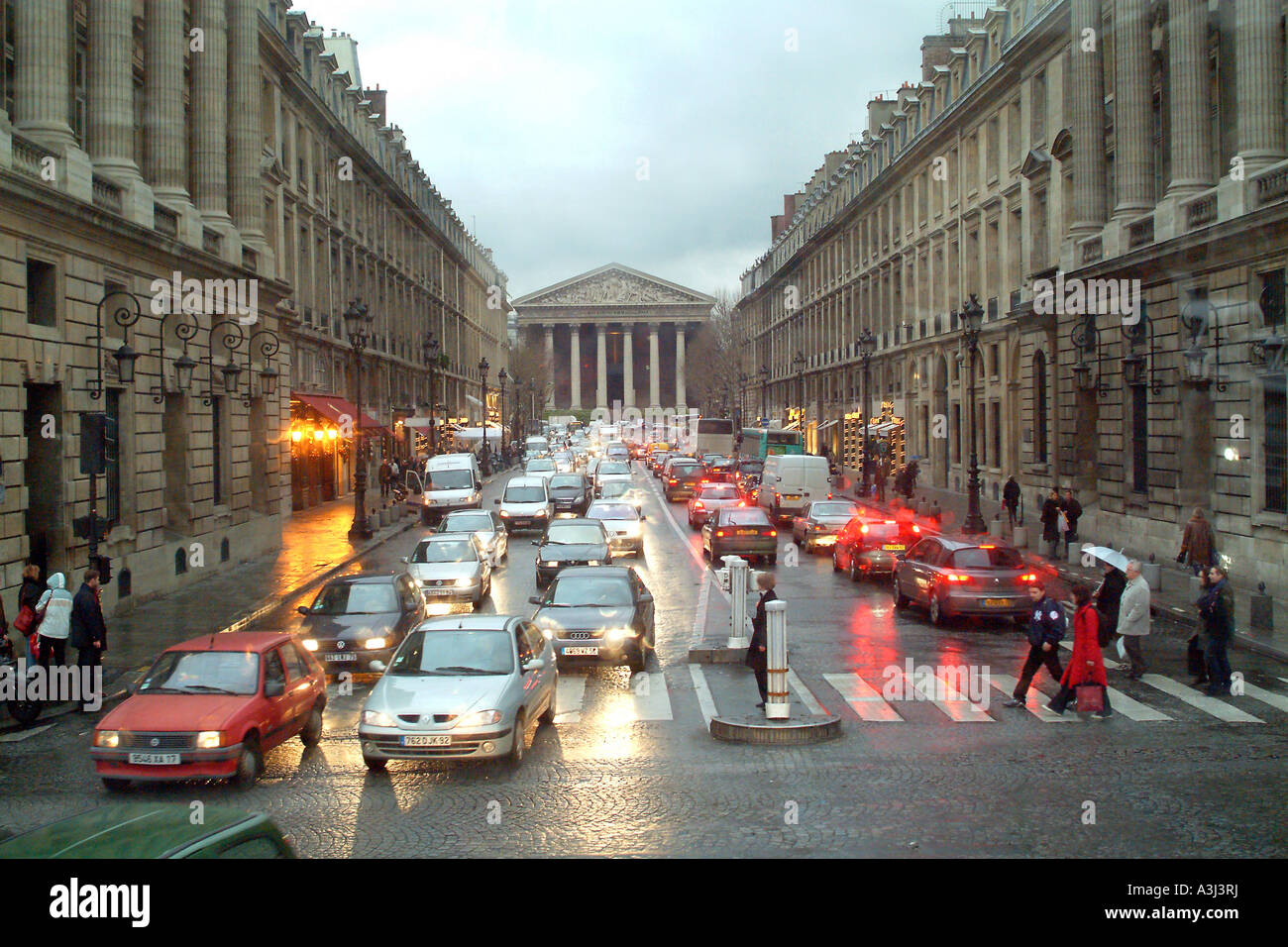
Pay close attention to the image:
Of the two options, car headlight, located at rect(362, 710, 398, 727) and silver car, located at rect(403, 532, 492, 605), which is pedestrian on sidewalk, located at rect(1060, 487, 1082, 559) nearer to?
silver car, located at rect(403, 532, 492, 605)

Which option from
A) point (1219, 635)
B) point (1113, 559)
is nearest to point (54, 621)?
point (1113, 559)

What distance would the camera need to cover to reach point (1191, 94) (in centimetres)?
2769

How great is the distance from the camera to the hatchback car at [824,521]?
3288 centimetres

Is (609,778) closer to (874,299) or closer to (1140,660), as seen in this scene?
(1140,660)

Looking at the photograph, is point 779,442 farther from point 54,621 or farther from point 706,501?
point 54,621

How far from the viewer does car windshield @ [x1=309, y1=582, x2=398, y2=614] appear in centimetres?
1733

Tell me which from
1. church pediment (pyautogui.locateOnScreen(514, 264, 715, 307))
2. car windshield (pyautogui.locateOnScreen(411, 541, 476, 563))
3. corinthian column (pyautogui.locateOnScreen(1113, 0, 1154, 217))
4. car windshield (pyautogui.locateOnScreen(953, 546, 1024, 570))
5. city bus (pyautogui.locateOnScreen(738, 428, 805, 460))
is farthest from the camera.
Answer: church pediment (pyautogui.locateOnScreen(514, 264, 715, 307))

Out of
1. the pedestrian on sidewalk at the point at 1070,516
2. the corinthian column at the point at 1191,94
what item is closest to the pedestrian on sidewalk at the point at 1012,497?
the pedestrian on sidewalk at the point at 1070,516

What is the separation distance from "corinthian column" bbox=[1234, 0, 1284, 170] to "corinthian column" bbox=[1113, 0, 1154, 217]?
5.59 meters

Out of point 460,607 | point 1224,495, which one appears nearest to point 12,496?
point 460,607

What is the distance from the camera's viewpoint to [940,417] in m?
52.8

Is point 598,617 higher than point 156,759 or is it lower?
higher

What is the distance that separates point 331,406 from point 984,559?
33322 millimetres

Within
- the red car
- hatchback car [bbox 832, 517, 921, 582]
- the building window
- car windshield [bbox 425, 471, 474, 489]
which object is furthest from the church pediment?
the red car
